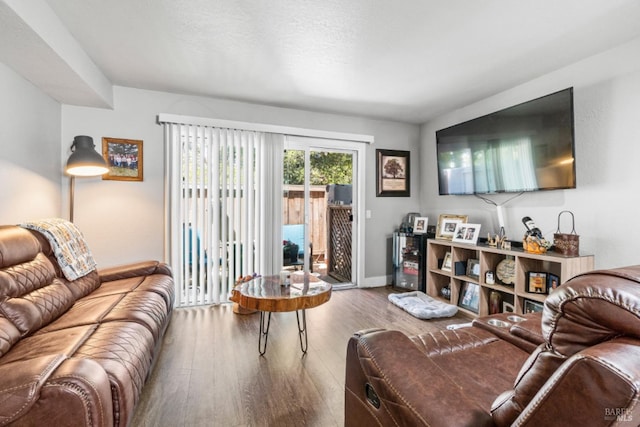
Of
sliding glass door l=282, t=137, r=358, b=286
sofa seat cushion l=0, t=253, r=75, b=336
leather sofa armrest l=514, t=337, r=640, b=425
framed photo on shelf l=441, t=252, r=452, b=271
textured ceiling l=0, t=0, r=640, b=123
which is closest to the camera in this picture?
leather sofa armrest l=514, t=337, r=640, b=425

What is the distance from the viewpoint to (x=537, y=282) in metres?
2.67

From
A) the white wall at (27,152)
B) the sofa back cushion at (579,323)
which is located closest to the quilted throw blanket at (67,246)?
the white wall at (27,152)

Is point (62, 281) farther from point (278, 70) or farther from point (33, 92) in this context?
point (278, 70)

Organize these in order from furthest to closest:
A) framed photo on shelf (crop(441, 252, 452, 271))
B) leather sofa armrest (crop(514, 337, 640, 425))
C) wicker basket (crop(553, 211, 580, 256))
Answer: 1. framed photo on shelf (crop(441, 252, 452, 271))
2. wicker basket (crop(553, 211, 580, 256))
3. leather sofa armrest (crop(514, 337, 640, 425))

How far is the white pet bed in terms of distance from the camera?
3064mm

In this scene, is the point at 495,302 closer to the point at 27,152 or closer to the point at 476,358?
the point at 476,358

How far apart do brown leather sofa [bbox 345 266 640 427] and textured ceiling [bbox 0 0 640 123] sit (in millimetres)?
1939

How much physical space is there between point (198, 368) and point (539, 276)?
2.93 m

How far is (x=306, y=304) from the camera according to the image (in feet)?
6.63

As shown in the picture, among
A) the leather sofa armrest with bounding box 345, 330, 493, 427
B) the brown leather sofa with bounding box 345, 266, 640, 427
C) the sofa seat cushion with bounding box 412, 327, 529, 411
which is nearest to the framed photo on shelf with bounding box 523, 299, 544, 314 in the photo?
the sofa seat cushion with bounding box 412, 327, 529, 411

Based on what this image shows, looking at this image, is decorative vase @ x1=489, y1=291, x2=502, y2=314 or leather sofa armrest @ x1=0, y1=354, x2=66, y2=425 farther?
decorative vase @ x1=489, y1=291, x2=502, y2=314

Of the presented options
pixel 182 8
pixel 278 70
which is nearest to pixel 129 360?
pixel 182 8

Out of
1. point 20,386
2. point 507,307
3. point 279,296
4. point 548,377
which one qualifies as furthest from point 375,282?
point 20,386

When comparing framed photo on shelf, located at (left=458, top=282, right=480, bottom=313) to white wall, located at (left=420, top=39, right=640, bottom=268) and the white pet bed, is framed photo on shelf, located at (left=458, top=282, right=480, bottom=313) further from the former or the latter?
white wall, located at (left=420, top=39, right=640, bottom=268)
